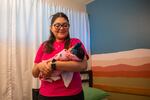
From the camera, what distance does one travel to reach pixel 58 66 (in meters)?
1.02

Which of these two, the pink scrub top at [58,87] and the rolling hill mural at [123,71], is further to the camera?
the rolling hill mural at [123,71]

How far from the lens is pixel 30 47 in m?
2.34

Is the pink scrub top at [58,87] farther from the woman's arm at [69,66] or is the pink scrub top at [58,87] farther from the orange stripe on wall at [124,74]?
the orange stripe on wall at [124,74]

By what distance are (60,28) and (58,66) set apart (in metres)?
0.30

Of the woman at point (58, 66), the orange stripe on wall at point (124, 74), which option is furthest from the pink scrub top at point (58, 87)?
the orange stripe on wall at point (124, 74)

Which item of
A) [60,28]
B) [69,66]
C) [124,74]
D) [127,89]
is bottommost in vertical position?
[127,89]

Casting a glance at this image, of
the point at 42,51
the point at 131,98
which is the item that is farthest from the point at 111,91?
the point at 42,51

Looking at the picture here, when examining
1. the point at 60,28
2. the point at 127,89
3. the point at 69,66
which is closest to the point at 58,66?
the point at 69,66

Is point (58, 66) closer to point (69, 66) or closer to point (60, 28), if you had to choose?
point (69, 66)

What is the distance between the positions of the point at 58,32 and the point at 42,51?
17 cm

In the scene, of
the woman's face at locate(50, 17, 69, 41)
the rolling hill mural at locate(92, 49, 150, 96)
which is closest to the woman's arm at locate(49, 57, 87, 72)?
the woman's face at locate(50, 17, 69, 41)

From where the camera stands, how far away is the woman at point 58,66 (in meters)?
1.04

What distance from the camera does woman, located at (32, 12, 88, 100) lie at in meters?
1.04

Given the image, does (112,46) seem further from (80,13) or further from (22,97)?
(22,97)
